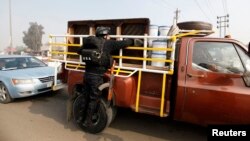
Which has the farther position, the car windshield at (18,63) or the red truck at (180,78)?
the car windshield at (18,63)

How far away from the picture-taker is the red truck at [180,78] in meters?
3.64

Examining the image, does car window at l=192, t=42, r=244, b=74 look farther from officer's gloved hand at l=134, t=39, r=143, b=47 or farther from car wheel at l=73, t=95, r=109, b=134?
car wheel at l=73, t=95, r=109, b=134

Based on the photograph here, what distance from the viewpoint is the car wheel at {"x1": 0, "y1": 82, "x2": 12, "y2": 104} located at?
6793 mm

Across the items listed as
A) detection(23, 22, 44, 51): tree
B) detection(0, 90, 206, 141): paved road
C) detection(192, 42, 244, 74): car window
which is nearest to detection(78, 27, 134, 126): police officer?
detection(0, 90, 206, 141): paved road

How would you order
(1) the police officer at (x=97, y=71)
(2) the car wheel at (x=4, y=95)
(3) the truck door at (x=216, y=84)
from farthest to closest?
(2) the car wheel at (x=4, y=95)
(1) the police officer at (x=97, y=71)
(3) the truck door at (x=216, y=84)

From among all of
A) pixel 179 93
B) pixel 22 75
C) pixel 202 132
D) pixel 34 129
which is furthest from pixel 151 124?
pixel 22 75

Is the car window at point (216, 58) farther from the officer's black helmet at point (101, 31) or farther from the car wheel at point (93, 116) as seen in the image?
the car wheel at point (93, 116)

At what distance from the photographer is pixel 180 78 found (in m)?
3.92

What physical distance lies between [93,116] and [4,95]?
12.4ft

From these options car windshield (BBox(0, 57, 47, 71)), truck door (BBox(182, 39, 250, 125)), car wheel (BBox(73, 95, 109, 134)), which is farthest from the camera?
car windshield (BBox(0, 57, 47, 71))

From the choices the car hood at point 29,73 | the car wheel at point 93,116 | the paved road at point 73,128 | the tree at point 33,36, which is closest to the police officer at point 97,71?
the car wheel at point 93,116

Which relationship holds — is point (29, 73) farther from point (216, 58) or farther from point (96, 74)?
point (216, 58)

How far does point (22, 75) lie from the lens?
273 inches

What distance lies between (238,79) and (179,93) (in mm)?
937
